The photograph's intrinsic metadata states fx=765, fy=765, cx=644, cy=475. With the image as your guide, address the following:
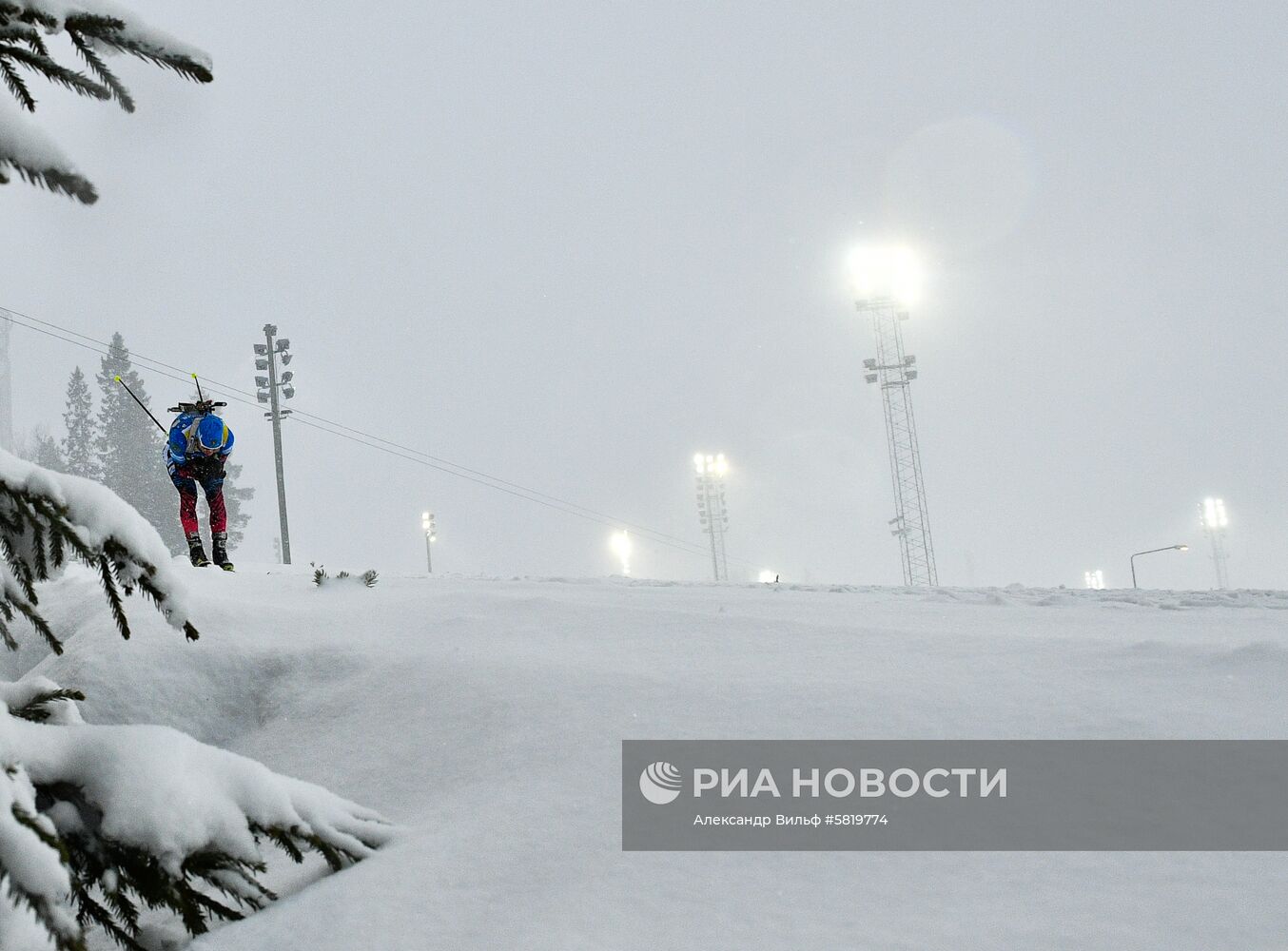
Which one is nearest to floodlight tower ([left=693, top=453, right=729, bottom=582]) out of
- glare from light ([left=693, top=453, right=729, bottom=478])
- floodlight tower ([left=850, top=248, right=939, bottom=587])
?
glare from light ([left=693, top=453, right=729, bottom=478])

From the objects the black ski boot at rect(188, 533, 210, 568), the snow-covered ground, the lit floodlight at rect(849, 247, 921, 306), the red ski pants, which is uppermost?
the lit floodlight at rect(849, 247, 921, 306)

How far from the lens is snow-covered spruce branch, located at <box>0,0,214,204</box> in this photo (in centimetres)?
180

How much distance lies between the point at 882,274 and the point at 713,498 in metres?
22.2

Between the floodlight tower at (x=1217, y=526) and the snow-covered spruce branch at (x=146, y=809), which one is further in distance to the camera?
the floodlight tower at (x=1217, y=526)

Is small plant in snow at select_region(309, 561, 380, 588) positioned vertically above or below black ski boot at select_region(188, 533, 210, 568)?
below

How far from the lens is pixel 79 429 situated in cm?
4212

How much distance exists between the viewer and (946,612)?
5.59 m

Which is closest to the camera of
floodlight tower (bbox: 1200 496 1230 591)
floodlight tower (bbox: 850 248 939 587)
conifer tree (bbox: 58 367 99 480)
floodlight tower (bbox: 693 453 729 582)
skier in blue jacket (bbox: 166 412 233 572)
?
skier in blue jacket (bbox: 166 412 233 572)

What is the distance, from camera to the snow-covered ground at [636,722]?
201 cm

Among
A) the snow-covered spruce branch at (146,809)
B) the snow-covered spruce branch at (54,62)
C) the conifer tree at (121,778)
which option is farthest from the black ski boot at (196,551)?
the snow-covered spruce branch at (54,62)

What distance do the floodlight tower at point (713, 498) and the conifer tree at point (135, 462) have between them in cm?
3070

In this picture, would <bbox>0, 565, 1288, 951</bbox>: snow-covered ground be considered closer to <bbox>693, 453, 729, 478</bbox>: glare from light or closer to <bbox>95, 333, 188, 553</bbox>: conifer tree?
<bbox>95, 333, 188, 553</bbox>: conifer tree

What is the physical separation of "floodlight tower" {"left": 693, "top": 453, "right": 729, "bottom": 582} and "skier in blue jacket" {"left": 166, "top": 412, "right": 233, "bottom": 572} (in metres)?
43.1

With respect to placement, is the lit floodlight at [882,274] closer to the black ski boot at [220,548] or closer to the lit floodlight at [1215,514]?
the black ski boot at [220,548]
